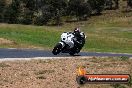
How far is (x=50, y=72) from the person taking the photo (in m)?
17.0

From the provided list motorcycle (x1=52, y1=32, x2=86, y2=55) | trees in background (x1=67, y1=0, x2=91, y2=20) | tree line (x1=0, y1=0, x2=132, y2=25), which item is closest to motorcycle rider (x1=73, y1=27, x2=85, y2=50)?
motorcycle (x1=52, y1=32, x2=86, y2=55)

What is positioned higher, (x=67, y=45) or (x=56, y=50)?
(x=67, y=45)

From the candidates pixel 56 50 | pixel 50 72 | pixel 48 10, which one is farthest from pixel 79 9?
pixel 50 72

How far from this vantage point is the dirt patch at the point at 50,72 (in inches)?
598

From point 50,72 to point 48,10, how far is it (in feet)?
354

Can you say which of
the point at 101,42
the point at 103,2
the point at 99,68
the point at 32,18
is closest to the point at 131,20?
the point at 103,2

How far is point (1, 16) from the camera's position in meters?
115

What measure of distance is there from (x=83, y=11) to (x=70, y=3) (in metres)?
5.12

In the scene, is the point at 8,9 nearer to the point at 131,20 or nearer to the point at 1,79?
the point at 131,20

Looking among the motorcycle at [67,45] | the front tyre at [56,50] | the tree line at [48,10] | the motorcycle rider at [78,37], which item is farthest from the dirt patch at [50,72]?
the tree line at [48,10]

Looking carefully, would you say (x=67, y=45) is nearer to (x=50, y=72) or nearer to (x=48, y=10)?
(x=50, y=72)

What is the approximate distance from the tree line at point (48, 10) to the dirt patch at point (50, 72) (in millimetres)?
93571

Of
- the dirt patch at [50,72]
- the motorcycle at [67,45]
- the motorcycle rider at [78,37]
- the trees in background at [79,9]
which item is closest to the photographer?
the dirt patch at [50,72]

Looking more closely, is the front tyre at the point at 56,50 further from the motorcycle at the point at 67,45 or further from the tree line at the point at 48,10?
the tree line at the point at 48,10
